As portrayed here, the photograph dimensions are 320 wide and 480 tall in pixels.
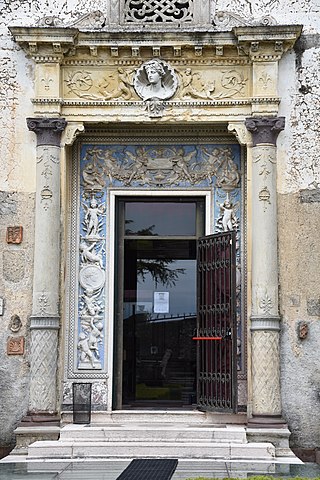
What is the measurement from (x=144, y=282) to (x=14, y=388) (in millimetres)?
2524

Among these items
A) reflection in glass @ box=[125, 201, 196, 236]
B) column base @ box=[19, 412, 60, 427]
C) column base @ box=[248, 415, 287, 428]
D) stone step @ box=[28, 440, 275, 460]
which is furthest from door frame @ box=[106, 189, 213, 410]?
column base @ box=[248, 415, 287, 428]

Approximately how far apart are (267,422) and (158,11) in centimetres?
590

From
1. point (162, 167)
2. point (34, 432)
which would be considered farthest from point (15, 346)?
point (162, 167)

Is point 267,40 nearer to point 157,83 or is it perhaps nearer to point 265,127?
point 265,127

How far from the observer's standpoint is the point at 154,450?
11.6m

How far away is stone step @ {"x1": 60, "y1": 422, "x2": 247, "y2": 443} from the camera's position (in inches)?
468

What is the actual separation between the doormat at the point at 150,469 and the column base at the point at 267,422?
4.68ft

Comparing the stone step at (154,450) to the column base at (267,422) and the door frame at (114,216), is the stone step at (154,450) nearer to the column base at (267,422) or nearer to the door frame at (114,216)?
the column base at (267,422)

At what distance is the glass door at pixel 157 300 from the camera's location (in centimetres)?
1348

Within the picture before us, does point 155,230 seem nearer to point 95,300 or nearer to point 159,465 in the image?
point 95,300

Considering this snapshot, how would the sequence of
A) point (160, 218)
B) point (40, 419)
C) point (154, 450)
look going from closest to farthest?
point (154, 450) → point (40, 419) → point (160, 218)

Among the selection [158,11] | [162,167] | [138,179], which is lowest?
[138,179]

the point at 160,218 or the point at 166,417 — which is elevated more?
the point at 160,218

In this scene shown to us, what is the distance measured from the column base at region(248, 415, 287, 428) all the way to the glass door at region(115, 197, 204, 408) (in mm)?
1503
